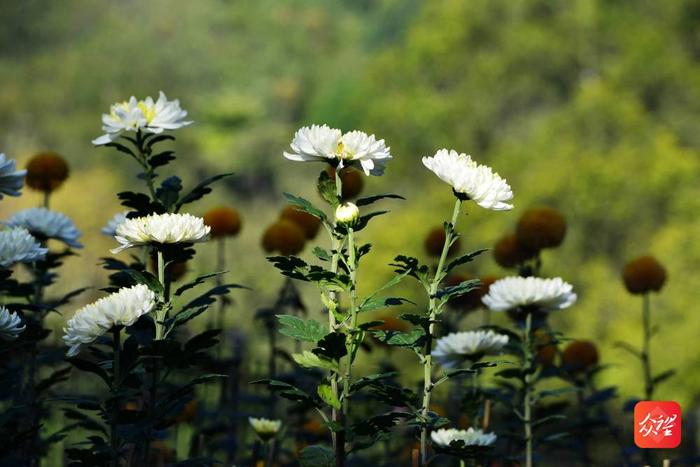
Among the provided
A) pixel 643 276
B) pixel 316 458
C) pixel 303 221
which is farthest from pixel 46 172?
pixel 643 276

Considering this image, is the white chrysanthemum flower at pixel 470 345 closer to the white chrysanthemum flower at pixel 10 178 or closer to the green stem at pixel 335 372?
the green stem at pixel 335 372

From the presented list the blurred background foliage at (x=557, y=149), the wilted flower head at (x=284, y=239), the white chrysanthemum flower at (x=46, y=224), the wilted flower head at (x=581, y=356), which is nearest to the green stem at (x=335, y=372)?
the white chrysanthemum flower at (x=46, y=224)

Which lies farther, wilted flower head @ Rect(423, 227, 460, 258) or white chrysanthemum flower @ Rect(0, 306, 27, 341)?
wilted flower head @ Rect(423, 227, 460, 258)

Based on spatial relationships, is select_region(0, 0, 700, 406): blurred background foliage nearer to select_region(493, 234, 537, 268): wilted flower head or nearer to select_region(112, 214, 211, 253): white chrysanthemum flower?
select_region(493, 234, 537, 268): wilted flower head

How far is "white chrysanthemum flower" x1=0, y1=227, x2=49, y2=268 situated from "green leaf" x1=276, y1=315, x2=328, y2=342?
0.62 metres

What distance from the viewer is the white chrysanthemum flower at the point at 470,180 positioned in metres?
2.08

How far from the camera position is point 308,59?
120ft

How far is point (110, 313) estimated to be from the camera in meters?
1.95

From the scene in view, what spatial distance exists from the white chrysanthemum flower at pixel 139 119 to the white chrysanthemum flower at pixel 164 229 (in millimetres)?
307

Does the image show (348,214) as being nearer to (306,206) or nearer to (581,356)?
(306,206)

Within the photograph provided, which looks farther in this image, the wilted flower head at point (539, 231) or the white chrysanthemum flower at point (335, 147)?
the wilted flower head at point (539, 231)

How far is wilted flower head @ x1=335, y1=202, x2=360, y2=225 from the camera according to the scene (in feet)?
6.46

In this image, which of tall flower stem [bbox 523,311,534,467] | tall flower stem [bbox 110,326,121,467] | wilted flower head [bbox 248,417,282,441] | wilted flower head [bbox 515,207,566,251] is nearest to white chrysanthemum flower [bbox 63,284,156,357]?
tall flower stem [bbox 110,326,121,467]

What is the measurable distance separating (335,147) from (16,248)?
0.74 m
